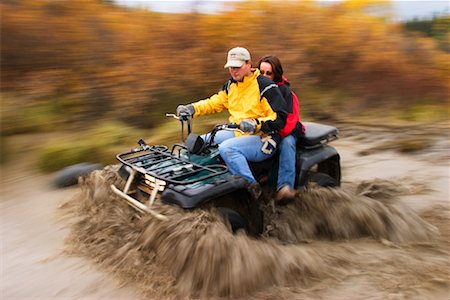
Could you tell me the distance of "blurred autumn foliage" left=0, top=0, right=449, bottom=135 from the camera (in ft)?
24.2

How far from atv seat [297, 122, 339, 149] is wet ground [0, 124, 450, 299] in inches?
18.9

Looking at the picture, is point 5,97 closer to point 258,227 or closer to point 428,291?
point 258,227

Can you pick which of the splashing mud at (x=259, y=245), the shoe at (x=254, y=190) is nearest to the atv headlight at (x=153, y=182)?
the splashing mud at (x=259, y=245)

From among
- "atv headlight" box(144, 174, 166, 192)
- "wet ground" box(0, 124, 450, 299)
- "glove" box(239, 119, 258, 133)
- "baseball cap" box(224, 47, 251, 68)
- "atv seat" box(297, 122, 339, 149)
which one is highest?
"baseball cap" box(224, 47, 251, 68)

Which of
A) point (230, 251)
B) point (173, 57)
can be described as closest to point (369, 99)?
point (173, 57)

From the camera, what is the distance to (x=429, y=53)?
1079 cm

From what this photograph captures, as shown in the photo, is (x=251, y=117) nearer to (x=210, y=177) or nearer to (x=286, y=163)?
(x=286, y=163)

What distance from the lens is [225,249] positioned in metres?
3.22

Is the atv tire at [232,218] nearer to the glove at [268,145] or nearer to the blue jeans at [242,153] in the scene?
the blue jeans at [242,153]

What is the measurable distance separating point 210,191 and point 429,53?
29.6 feet

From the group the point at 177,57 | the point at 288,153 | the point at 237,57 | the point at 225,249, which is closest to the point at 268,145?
the point at 288,153

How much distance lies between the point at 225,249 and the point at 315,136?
1.66 meters

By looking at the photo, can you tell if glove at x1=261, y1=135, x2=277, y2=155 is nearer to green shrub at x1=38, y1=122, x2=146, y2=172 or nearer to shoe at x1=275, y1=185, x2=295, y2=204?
shoe at x1=275, y1=185, x2=295, y2=204

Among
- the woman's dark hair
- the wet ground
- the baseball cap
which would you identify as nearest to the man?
the baseball cap
